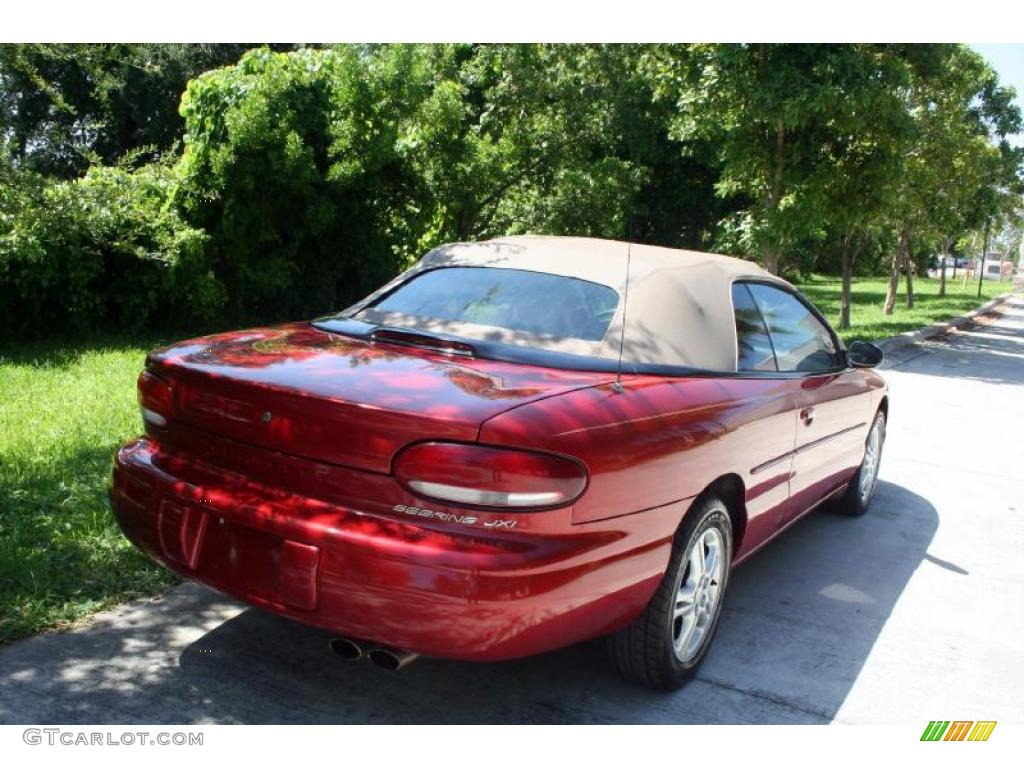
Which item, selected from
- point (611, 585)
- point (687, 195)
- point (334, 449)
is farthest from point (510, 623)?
point (687, 195)

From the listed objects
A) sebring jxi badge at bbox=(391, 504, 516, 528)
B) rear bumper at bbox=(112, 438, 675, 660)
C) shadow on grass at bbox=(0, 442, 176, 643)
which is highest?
sebring jxi badge at bbox=(391, 504, 516, 528)

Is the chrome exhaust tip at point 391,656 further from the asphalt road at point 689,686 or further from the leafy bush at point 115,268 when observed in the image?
the leafy bush at point 115,268

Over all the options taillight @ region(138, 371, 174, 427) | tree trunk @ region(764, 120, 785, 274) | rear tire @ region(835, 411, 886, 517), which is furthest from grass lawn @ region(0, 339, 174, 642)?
tree trunk @ region(764, 120, 785, 274)

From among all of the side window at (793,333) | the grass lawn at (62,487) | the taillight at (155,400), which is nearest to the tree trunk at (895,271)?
the grass lawn at (62,487)

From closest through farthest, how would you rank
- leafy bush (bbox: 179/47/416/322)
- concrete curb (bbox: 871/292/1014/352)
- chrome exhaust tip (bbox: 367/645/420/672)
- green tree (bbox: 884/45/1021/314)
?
chrome exhaust tip (bbox: 367/645/420/672)
leafy bush (bbox: 179/47/416/322)
concrete curb (bbox: 871/292/1014/352)
green tree (bbox: 884/45/1021/314)

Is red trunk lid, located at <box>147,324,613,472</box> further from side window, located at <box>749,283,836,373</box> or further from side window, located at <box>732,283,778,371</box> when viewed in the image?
side window, located at <box>749,283,836,373</box>

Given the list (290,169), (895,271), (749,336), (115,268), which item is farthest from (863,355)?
(895,271)

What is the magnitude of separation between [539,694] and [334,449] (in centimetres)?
116

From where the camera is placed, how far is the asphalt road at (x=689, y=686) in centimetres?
308

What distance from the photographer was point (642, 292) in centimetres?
374

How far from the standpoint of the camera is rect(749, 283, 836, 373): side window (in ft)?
14.3

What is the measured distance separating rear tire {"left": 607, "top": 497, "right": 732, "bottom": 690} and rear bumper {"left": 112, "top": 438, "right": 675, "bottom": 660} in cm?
16

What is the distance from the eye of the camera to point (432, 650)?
2.62 m
